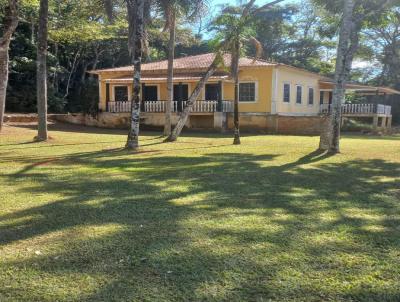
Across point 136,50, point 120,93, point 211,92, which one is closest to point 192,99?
point 136,50

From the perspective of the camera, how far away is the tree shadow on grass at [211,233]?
3.87 m

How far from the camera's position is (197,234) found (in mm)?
5254

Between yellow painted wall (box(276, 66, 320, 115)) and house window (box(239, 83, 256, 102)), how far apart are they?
1.43 metres

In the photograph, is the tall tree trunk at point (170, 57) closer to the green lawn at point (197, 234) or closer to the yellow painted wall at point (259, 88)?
the yellow painted wall at point (259, 88)

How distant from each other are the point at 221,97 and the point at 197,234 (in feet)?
74.6

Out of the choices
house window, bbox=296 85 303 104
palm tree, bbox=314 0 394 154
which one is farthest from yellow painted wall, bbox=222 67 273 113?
palm tree, bbox=314 0 394 154

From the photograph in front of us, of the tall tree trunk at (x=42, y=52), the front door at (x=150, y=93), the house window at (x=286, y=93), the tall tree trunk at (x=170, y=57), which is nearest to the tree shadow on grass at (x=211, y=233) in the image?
the tall tree trunk at (x=42, y=52)

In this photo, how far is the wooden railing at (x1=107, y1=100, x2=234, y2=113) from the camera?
2747 centimetres

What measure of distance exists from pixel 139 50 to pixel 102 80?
58.4 feet

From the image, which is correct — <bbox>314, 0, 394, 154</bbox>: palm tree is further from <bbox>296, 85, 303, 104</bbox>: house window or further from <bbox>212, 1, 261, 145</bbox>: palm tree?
<bbox>296, 85, 303, 104</bbox>: house window

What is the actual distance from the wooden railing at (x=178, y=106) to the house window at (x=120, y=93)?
1.29 meters

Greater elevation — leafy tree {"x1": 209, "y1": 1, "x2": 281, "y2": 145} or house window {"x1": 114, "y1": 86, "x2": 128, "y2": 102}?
leafy tree {"x1": 209, "y1": 1, "x2": 281, "y2": 145}

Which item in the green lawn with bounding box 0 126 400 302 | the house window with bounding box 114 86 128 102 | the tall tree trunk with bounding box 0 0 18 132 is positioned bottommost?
the green lawn with bounding box 0 126 400 302

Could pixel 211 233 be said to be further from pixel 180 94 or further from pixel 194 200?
pixel 180 94
